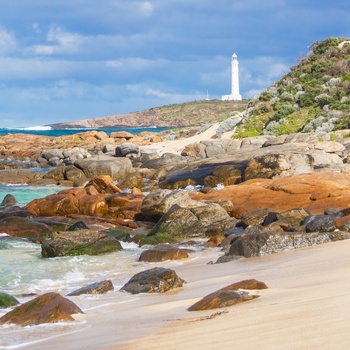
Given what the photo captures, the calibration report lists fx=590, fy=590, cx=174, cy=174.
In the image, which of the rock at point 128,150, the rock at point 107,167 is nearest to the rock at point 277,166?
the rock at point 107,167

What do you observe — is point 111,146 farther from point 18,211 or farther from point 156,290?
point 156,290

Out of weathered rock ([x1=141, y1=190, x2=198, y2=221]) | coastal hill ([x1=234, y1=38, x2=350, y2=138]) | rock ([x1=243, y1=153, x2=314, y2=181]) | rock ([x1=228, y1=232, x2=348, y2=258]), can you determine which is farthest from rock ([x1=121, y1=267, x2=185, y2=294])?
coastal hill ([x1=234, y1=38, x2=350, y2=138])

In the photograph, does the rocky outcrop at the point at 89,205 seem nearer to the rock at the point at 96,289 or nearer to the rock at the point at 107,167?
the rock at the point at 96,289

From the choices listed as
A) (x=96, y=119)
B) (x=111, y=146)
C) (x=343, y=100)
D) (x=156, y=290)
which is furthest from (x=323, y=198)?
(x=96, y=119)

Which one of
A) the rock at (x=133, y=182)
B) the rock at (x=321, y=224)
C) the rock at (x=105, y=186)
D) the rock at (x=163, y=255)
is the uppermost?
the rock at (x=133, y=182)

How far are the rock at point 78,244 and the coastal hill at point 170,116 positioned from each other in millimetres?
128978

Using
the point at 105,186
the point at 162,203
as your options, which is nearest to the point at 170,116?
the point at 105,186

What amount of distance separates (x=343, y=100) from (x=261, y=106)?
7.12m

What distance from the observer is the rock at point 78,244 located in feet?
42.8

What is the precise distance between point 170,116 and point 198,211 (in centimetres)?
14949

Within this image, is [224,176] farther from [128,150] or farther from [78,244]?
[128,150]

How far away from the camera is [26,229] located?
15977mm

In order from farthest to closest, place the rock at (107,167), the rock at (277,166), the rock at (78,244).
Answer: the rock at (107,167) < the rock at (277,166) < the rock at (78,244)

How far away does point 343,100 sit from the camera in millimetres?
40344
